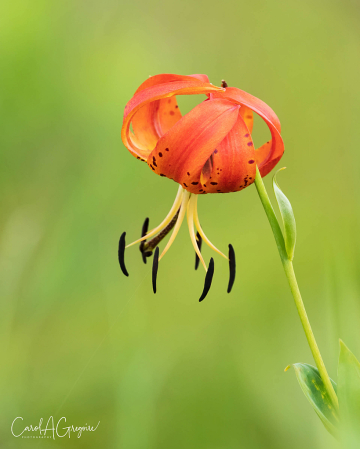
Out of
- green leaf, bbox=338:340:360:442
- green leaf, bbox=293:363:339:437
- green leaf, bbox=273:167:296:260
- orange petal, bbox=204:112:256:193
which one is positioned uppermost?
orange petal, bbox=204:112:256:193

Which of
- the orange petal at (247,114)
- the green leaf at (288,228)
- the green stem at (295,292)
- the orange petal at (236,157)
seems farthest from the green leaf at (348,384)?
the orange petal at (247,114)

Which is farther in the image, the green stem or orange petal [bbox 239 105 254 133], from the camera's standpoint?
orange petal [bbox 239 105 254 133]

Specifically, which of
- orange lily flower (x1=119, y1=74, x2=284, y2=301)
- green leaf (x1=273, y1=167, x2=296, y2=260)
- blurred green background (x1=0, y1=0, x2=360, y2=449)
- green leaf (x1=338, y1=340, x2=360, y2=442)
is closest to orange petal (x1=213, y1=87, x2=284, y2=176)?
orange lily flower (x1=119, y1=74, x2=284, y2=301)

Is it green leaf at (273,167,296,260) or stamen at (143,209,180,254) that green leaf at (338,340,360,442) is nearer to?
green leaf at (273,167,296,260)

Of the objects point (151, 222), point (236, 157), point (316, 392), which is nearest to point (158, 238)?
point (236, 157)

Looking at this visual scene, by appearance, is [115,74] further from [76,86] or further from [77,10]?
[77,10]

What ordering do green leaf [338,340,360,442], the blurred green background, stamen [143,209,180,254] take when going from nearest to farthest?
green leaf [338,340,360,442]
stamen [143,209,180,254]
the blurred green background

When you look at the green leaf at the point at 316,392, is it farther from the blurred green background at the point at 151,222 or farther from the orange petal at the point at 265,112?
the blurred green background at the point at 151,222

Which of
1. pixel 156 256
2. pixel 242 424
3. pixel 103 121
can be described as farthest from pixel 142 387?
pixel 103 121
